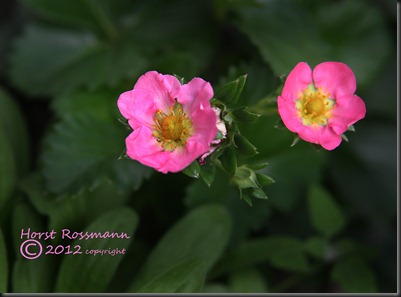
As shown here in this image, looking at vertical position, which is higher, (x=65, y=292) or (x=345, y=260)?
(x=65, y=292)

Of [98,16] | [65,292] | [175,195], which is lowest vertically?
[175,195]

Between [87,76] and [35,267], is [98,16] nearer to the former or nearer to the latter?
[87,76]

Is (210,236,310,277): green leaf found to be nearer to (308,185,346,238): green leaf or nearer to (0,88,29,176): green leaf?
(308,185,346,238): green leaf

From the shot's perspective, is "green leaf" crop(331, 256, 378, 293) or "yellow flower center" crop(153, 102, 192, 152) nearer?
"yellow flower center" crop(153, 102, 192, 152)

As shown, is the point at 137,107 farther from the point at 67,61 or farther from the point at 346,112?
the point at 67,61

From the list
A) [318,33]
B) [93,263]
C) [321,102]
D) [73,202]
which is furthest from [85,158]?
[318,33]

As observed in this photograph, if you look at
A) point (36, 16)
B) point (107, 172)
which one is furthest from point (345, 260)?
point (36, 16)
